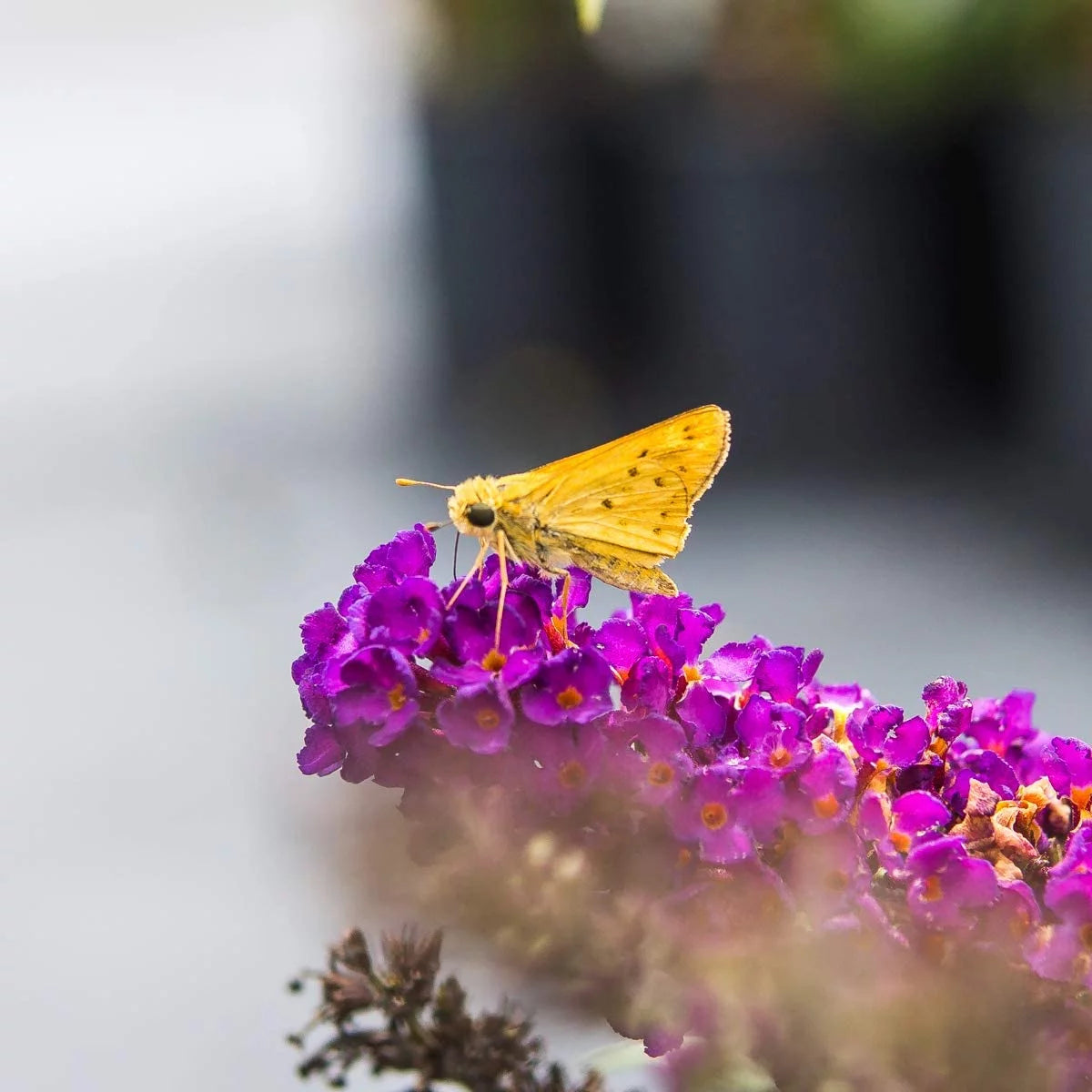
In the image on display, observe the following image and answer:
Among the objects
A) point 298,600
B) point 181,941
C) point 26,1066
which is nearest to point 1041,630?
point 298,600

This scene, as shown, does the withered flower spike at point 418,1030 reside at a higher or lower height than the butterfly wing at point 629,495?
lower

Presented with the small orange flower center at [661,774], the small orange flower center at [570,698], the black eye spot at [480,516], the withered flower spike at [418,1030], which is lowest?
the withered flower spike at [418,1030]

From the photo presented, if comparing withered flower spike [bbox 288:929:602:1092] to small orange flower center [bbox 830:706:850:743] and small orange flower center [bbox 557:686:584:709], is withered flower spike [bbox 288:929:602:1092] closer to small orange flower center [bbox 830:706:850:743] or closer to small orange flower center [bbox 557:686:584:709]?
small orange flower center [bbox 557:686:584:709]

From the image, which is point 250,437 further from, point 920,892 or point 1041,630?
point 920,892

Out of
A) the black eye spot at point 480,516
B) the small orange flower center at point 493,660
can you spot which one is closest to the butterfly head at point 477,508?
the black eye spot at point 480,516

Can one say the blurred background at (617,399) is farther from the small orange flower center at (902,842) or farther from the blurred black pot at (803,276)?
the small orange flower center at (902,842)

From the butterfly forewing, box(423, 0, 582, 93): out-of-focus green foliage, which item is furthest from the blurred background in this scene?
the butterfly forewing

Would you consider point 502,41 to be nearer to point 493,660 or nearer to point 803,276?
point 803,276

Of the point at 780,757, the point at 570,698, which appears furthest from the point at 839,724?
the point at 570,698
